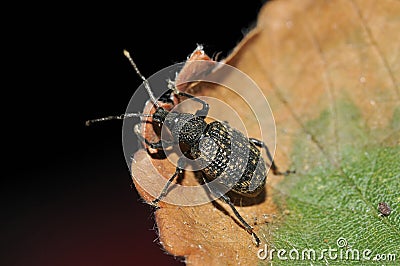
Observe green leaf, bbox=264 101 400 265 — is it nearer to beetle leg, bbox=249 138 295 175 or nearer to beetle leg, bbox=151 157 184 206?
beetle leg, bbox=249 138 295 175

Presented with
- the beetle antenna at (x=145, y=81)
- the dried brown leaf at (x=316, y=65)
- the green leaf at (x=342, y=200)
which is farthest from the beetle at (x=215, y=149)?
the green leaf at (x=342, y=200)

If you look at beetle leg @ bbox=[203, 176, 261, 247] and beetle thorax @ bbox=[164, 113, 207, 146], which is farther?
beetle thorax @ bbox=[164, 113, 207, 146]

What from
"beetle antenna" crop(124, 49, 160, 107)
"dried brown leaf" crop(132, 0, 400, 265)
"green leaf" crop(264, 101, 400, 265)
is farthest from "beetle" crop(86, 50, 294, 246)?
"green leaf" crop(264, 101, 400, 265)

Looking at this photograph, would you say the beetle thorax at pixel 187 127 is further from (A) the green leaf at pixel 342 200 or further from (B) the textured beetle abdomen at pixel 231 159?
(A) the green leaf at pixel 342 200

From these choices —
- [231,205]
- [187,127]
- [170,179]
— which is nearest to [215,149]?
[187,127]

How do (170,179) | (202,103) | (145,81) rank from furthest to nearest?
1. (145,81)
2. (202,103)
3. (170,179)

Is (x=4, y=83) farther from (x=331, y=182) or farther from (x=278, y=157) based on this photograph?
(x=331, y=182)

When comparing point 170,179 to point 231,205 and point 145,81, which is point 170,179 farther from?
point 145,81
